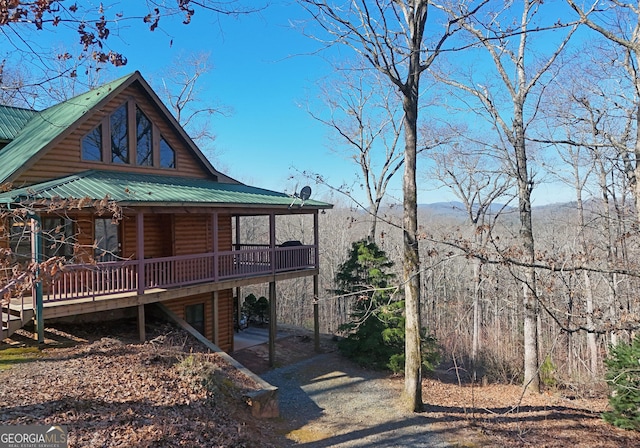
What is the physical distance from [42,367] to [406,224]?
8.52 m

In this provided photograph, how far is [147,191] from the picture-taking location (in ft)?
35.3

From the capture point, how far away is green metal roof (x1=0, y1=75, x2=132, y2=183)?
1074 centimetres

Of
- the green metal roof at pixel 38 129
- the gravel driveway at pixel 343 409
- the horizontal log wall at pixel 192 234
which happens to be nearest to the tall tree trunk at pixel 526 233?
the gravel driveway at pixel 343 409

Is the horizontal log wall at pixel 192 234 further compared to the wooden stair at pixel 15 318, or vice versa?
the horizontal log wall at pixel 192 234

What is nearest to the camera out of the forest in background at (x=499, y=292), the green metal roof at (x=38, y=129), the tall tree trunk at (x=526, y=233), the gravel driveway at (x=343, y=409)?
the gravel driveway at (x=343, y=409)

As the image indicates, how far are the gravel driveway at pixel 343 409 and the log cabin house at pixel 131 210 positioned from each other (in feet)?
10.0

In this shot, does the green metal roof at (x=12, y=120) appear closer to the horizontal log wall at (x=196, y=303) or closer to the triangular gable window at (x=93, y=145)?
the triangular gable window at (x=93, y=145)

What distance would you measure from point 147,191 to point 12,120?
785 cm

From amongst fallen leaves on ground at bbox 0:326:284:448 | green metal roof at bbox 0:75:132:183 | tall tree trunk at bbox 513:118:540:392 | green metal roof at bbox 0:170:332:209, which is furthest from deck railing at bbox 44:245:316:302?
tall tree trunk at bbox 513:118:540:392

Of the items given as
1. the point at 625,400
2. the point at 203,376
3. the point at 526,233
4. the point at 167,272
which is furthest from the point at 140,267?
the point at 625,400

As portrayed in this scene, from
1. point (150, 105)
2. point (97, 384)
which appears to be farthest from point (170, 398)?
point (150, 105)

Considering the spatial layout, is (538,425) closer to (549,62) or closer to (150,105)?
(549,62)

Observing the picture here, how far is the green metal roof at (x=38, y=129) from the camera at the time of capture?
423 inches

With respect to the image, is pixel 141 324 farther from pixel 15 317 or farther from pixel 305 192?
pixel 305 192
